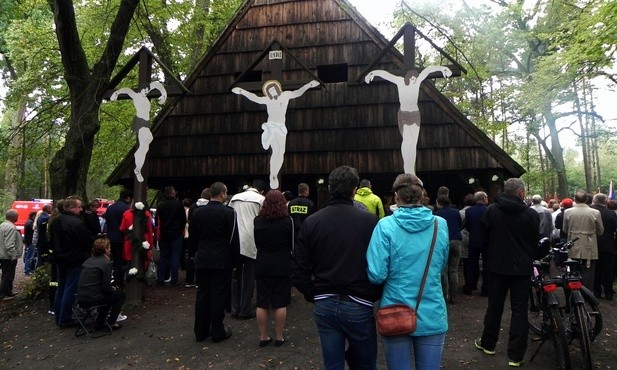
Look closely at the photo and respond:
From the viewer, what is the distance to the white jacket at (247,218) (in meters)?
5.88

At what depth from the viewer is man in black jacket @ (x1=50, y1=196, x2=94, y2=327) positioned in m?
5.91

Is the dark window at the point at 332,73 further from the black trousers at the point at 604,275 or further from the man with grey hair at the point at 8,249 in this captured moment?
the man with grey hair at the point at 8,249

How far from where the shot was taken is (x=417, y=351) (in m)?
2.63

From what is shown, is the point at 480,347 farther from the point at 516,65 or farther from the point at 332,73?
the point at 516,65

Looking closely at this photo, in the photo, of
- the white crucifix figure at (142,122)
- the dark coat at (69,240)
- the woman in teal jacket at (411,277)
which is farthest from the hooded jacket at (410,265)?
the white crucifix figure at (142,122)

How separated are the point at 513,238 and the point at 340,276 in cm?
254

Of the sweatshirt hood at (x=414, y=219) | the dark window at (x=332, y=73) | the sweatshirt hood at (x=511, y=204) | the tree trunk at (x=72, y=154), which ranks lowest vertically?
the sweatshirt hood at (x=414, y=219)

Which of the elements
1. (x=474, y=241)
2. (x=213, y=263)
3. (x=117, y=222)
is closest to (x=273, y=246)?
(x=213, y=263)

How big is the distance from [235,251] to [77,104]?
5.00 m

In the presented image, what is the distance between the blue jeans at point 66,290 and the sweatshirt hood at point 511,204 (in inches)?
221

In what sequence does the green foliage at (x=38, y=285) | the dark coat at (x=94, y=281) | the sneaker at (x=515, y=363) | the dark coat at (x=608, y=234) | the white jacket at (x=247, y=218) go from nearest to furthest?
the sneaker at (x=515, y=363)
the dark coat at (x=94, y=281)
the white jacket at (x=247, y=218)
the dark coat at (x=608, y=234)
the green foliage at (x=38, y=285)

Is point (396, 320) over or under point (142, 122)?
under

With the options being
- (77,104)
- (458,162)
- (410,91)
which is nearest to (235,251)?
(410,91)

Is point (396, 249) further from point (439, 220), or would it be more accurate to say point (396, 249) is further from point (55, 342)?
point (55, 342)
